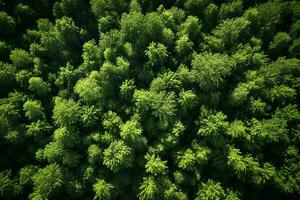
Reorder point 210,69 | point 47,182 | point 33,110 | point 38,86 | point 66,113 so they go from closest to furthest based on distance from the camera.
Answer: point 210,69 → point 47,182 → point 66,113 → point 33,110 → point 38,86

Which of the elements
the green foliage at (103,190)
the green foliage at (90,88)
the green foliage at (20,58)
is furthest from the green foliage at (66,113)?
the green foliage at (103,190)

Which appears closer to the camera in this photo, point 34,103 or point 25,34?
point 34,103

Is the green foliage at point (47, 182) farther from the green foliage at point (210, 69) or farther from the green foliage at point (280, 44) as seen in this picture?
the green foliage at point (280, 44)

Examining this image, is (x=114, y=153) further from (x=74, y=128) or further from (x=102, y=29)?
(x=102, y=29)

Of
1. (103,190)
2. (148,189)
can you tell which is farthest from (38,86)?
(148,189)

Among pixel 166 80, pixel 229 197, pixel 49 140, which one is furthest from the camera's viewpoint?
pixel 49 140

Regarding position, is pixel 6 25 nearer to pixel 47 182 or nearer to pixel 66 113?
pixel 66 113

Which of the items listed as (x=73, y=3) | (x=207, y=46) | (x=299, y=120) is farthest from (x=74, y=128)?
(x=299, y=120)

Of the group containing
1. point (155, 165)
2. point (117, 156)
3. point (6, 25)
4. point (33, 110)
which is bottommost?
point (155, 165)

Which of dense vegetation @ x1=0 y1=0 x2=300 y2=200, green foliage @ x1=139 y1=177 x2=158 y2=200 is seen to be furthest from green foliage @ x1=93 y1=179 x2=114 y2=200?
green foliage @ x1=139 y1=177 x2=158 y2=200
